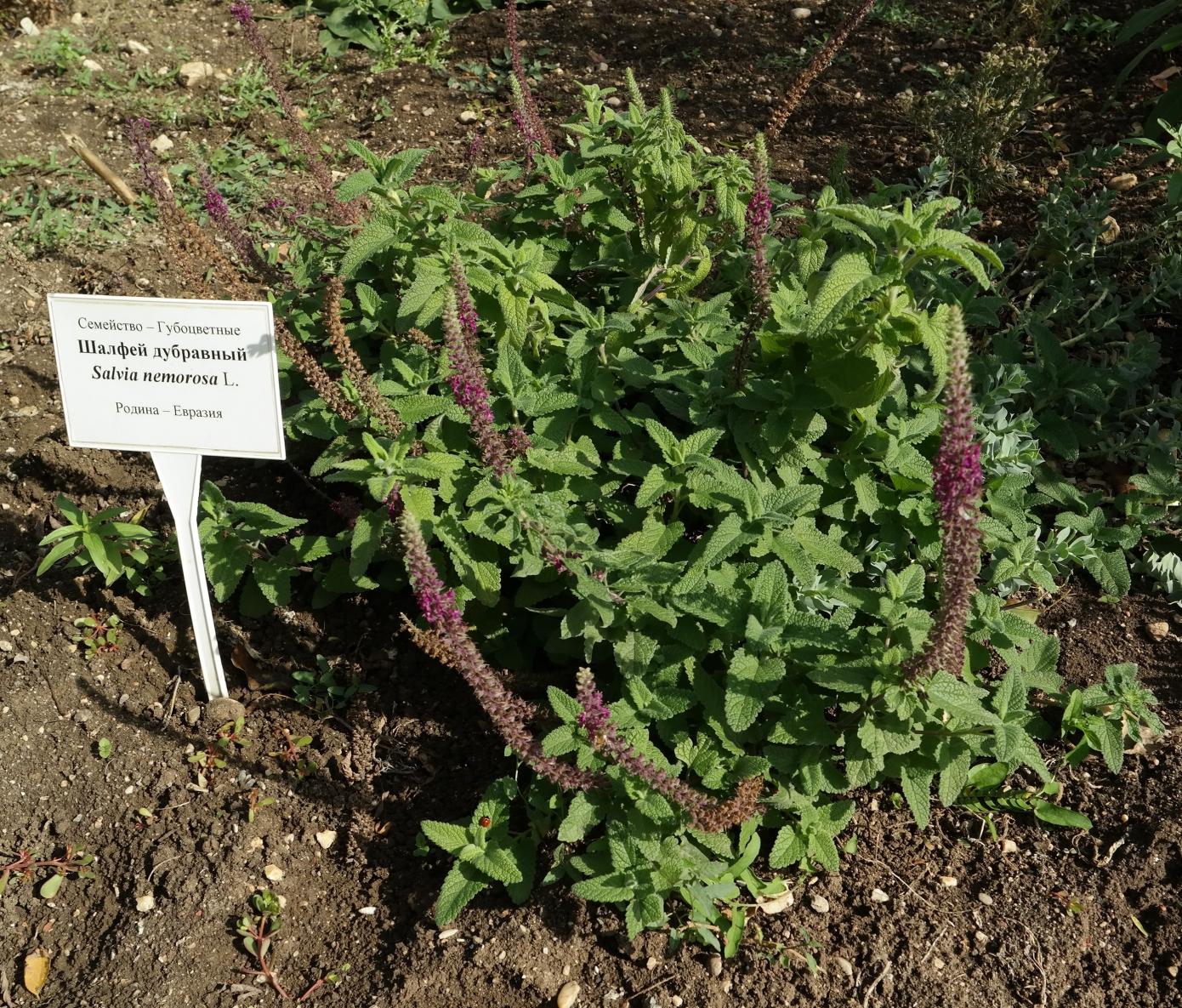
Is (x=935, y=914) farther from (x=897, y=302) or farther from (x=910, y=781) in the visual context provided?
(x=897, y=302)

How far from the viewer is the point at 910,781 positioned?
280 centimetres

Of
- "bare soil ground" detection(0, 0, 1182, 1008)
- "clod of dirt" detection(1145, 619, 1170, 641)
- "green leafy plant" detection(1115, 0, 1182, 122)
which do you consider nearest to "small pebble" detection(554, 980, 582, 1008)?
"bare soil ground" detection(0, 0, 1182, 1008)

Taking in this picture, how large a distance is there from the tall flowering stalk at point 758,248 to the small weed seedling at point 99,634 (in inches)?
86.5

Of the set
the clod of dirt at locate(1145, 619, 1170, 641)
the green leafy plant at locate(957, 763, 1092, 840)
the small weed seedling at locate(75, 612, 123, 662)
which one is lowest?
the small weed seedling at locate(75, 612, 123, 662)

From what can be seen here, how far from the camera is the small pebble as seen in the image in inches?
106

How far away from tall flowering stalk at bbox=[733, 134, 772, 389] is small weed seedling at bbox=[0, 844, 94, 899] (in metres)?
2.32

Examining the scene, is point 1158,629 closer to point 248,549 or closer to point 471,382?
point 471,382

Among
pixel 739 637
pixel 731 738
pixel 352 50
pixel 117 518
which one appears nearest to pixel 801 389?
pixel 739 637

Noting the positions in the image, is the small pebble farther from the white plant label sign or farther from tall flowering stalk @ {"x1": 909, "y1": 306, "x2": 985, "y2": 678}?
the white plant label sign

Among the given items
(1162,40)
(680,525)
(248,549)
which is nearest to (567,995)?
(680,525)

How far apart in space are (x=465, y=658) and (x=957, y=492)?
1.11 m

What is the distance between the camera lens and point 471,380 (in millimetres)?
2627

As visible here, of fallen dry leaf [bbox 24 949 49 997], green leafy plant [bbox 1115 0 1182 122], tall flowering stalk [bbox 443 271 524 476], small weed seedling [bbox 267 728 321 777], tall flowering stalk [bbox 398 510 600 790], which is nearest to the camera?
tall flowering stalk [bbox 398 510 600 790]

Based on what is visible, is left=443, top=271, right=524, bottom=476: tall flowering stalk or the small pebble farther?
the small pebble
